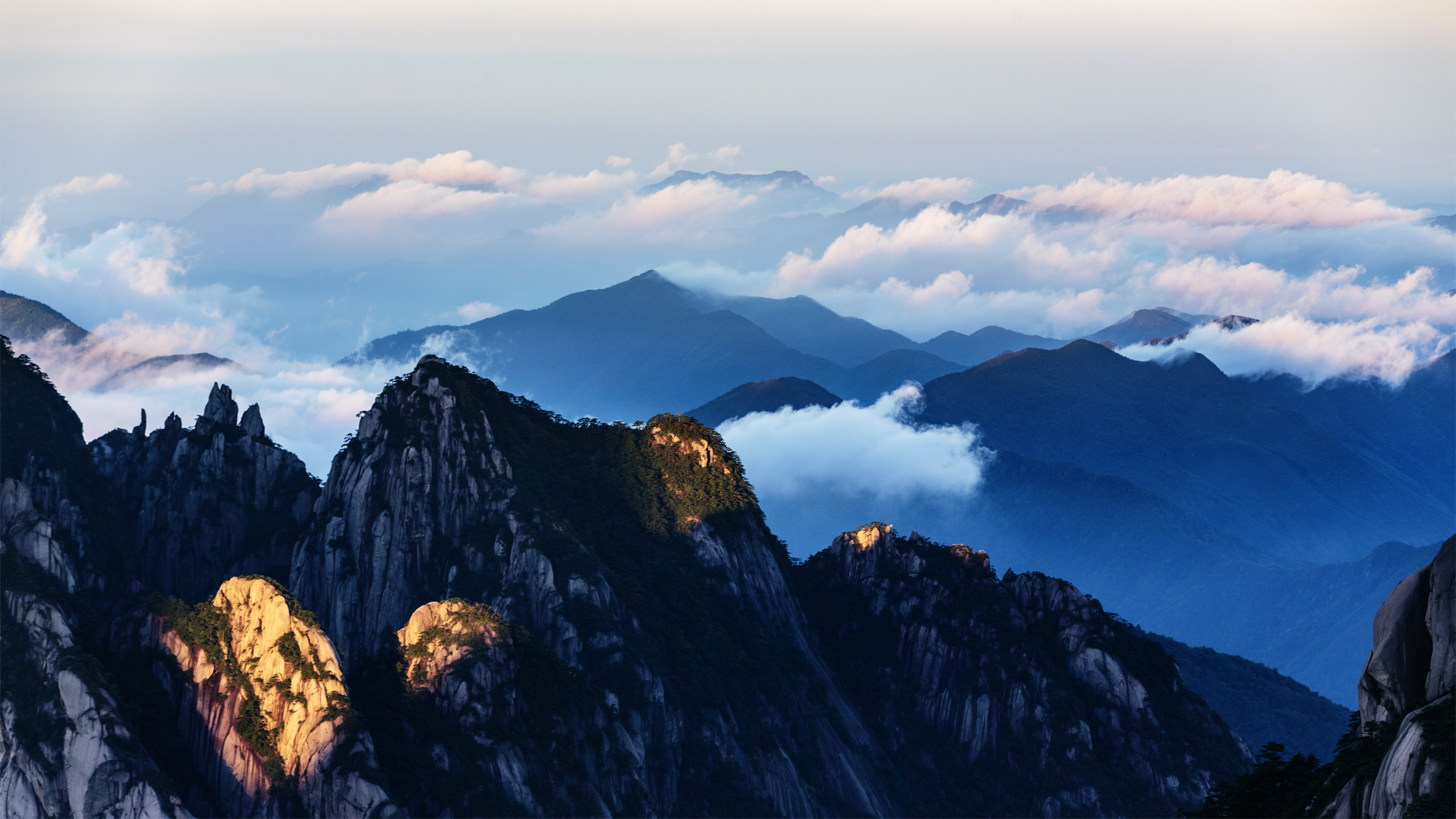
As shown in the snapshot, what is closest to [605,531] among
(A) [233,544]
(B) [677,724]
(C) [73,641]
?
(B) [677,724]

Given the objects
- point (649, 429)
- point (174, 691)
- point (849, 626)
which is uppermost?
point (649, 429)

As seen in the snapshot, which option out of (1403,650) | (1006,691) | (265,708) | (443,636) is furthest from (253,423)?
(1403,650)

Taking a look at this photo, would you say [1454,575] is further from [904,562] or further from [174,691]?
[904,562]

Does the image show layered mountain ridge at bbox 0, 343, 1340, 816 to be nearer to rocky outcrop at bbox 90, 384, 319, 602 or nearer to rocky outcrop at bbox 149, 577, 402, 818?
rocky outcrop at bbox 149, 577, 402, 818

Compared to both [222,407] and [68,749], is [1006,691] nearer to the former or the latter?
[222,407]

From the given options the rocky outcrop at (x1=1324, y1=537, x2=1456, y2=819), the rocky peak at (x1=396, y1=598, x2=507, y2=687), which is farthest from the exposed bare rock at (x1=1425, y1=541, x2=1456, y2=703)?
the rocky peak at (x1=396, y1=598, x2=507, y2=687)

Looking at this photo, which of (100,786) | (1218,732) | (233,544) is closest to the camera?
(100,786)
